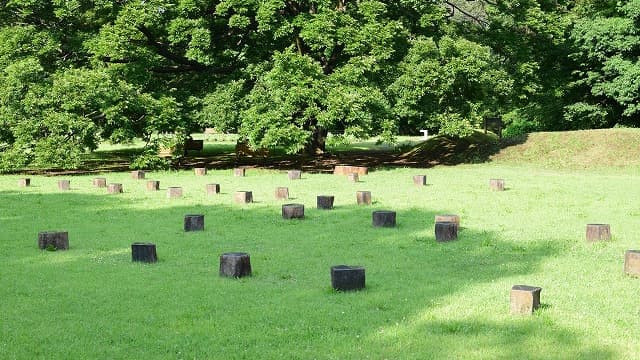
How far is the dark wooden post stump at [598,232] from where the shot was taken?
13352 millimetres

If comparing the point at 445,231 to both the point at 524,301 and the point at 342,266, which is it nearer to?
the point at 342,266

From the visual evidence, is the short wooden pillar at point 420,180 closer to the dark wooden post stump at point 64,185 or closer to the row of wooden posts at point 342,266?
the row of wooden posts at point 342,266

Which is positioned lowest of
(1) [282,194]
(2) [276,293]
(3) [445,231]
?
(2) [276,293]

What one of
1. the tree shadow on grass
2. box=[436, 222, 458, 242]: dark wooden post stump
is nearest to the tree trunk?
the tree shadow on grass

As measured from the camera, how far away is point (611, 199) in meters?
20.1

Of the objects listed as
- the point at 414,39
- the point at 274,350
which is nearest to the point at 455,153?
the point at 414,39

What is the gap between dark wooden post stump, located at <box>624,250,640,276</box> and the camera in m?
10.5

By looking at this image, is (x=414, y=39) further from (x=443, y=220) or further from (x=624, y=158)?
(x=443, y=220)

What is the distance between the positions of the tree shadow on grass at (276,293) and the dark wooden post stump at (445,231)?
0.71 feet

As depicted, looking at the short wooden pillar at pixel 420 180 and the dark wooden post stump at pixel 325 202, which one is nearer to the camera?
the dark wooden post stump at pixel 325 202

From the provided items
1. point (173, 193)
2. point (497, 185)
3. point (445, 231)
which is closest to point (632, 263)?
point (445, 231)

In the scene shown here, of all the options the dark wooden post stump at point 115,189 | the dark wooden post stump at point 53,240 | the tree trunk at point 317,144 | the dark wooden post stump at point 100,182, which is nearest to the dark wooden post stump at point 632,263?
the dark wooden post stump at point 53,240

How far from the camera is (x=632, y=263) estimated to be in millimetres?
10578

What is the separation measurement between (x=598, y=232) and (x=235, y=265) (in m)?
7.01
